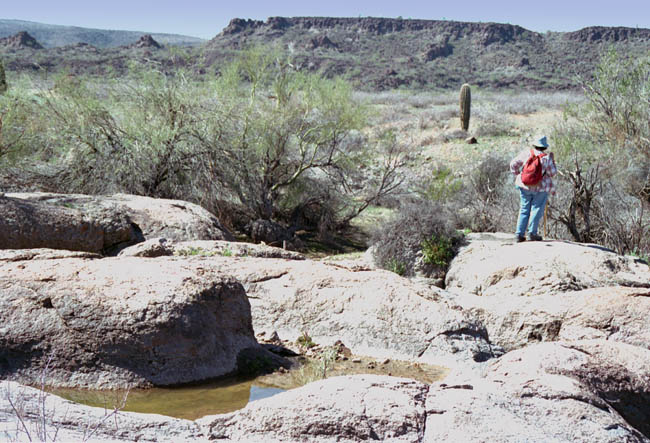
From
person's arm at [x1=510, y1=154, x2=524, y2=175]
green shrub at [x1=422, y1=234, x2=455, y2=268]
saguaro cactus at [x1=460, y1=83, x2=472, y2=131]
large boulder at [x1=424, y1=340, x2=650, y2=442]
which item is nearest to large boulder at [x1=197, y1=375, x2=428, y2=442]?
large boulder at [x1=424, y1=340, x2=650, y2=442]

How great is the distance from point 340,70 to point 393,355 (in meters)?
59.8

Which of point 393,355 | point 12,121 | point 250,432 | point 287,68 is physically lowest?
point 393,355

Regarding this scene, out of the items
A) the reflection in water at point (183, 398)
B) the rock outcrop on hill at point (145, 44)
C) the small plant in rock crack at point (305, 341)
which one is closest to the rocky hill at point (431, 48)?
the rock outcrop on hill at point (145, 44)

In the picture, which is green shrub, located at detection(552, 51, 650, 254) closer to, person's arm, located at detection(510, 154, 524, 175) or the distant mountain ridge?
person's arm, located at detection(510, 154, 524, 175)

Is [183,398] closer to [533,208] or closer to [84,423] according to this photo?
[84,423]

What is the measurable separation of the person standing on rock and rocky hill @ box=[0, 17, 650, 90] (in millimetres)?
45405

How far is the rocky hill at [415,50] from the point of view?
59.5 meters

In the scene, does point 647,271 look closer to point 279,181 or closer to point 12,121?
point 279,181

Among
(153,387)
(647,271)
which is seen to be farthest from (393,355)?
(647,271)

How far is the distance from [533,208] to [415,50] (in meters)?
69.8

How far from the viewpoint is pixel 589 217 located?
37.4 feet

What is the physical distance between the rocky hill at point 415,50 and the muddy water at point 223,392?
159ft

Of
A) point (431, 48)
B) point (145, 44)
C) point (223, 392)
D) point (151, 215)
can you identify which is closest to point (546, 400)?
point (223, 392)

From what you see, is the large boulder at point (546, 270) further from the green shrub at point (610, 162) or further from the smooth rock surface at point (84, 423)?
the smooth rock surface at point (84, 423)
